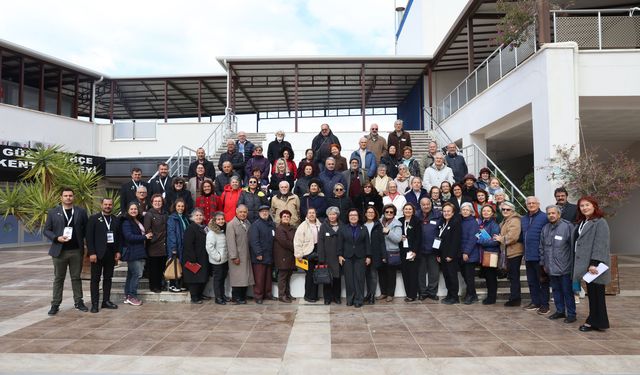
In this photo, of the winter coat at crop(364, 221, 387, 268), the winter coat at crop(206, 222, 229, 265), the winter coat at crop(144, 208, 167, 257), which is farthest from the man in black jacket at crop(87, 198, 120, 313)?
the winter coat at crop(364, 221, 387, 268)

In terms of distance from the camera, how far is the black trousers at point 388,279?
23.3ft

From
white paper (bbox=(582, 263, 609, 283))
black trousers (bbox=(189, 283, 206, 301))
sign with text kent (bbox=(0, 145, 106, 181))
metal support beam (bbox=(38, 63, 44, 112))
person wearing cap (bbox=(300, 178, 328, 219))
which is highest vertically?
metal support beam (bbox=(38, 63, 44, 112))

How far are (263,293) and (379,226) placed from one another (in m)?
2.22

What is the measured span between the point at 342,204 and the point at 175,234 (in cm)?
279

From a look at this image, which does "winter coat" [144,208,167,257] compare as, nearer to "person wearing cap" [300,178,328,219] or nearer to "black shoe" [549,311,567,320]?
"person wearing cap" [300,178,328,219]

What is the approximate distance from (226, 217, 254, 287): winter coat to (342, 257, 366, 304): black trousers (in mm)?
1590

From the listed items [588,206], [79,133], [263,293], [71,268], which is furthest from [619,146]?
[79,133]

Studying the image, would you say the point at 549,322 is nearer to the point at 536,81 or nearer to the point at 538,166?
the point at 538,166

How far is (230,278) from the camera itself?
6891 millimetres

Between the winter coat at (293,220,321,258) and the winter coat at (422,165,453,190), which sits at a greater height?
the winter coat at (422,165,453,190)

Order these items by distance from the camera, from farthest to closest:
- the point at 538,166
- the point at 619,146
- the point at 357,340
A: the point at 619,146 < the point at 538,166 < the point at 357,340

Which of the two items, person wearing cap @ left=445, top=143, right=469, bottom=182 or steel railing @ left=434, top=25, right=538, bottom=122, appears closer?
person wearing cap @ left=445, top=143, right=469, bottom=182

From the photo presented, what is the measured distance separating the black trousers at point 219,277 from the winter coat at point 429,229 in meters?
3.27

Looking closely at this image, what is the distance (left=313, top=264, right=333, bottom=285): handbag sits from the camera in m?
6.64
